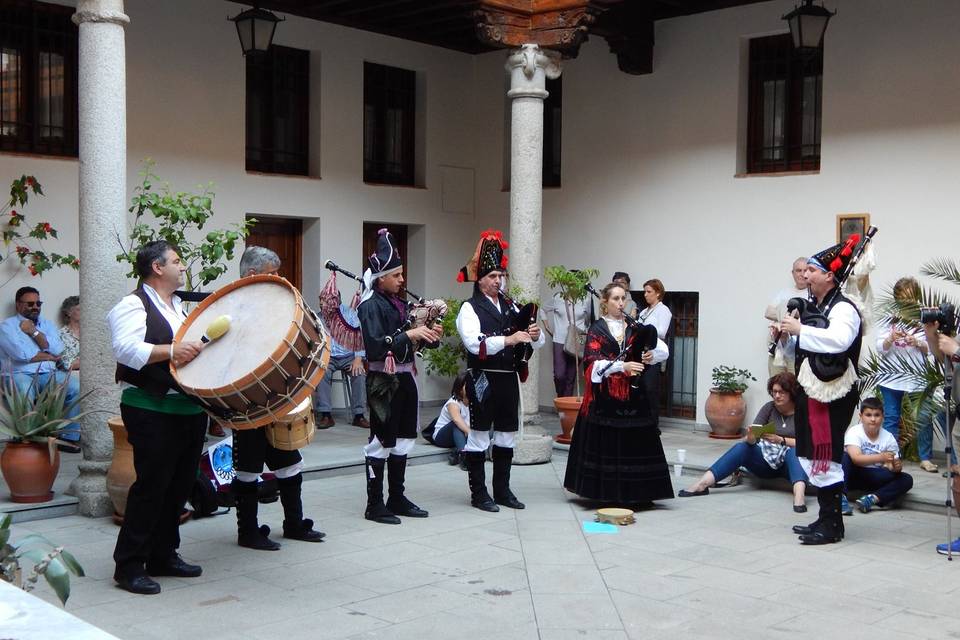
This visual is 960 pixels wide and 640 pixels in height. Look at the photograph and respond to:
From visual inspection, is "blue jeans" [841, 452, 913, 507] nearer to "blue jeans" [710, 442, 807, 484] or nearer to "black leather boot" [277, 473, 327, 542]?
"blue jeans" [710, 442, 807, 484]

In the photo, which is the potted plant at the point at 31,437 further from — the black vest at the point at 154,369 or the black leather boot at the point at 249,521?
the black vest at the point at 154,369

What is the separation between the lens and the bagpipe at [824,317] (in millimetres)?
6492

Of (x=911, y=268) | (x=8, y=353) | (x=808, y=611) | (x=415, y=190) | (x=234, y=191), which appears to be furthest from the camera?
(x=415, y=190)

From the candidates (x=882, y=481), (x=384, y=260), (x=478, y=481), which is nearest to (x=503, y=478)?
(x=478, y=481)


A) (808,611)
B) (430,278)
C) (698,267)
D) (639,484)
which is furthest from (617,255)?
(808,611)

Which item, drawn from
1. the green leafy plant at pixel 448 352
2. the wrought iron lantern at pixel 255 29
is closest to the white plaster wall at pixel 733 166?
the green leafy plant at pixel 448 352

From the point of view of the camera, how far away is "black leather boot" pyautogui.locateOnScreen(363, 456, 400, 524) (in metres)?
7.23

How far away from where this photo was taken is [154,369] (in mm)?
5410

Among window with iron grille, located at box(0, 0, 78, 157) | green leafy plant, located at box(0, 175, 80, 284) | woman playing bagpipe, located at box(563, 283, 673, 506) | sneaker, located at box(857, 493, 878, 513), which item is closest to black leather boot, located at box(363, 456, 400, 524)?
woman playing bagpipe, located at box(563, 283, 673, 506)

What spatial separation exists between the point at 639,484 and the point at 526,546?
4.12ft

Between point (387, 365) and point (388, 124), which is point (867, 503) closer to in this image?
point (387, 365)

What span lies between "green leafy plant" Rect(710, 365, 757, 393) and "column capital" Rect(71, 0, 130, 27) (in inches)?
267

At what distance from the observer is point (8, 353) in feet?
30.9

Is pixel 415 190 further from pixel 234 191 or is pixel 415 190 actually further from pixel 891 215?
pixel 891 215
